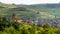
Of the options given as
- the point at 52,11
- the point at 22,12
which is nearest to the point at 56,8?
the point at 52,11

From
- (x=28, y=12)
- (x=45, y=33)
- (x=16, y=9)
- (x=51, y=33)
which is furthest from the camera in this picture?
(x=16, y=9)

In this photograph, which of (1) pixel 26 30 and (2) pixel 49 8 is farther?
(2) pixel 49 8

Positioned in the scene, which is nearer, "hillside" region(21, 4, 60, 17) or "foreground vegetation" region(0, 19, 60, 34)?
"foreground vegetation" region(0, 19, 60, 34)

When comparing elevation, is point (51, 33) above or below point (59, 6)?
above

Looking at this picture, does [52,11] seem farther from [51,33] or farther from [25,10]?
[51,33]

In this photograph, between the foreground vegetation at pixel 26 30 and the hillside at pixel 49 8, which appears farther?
the hillside at pixel 49 8

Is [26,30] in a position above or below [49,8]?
above

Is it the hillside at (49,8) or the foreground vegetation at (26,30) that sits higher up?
the foreground vegetation at (26,30)

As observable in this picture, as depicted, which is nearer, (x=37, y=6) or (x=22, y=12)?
(x=22, y=12)

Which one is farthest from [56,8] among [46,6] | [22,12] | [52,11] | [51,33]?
[51,33]

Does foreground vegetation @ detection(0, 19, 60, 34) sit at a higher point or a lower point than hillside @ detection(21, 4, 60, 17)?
higher

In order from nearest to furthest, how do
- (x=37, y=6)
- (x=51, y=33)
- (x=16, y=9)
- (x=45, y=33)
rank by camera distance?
(x=45, y=33)
(x=51, y=33)
(x=16, y=9)
(x=37, y=6)
